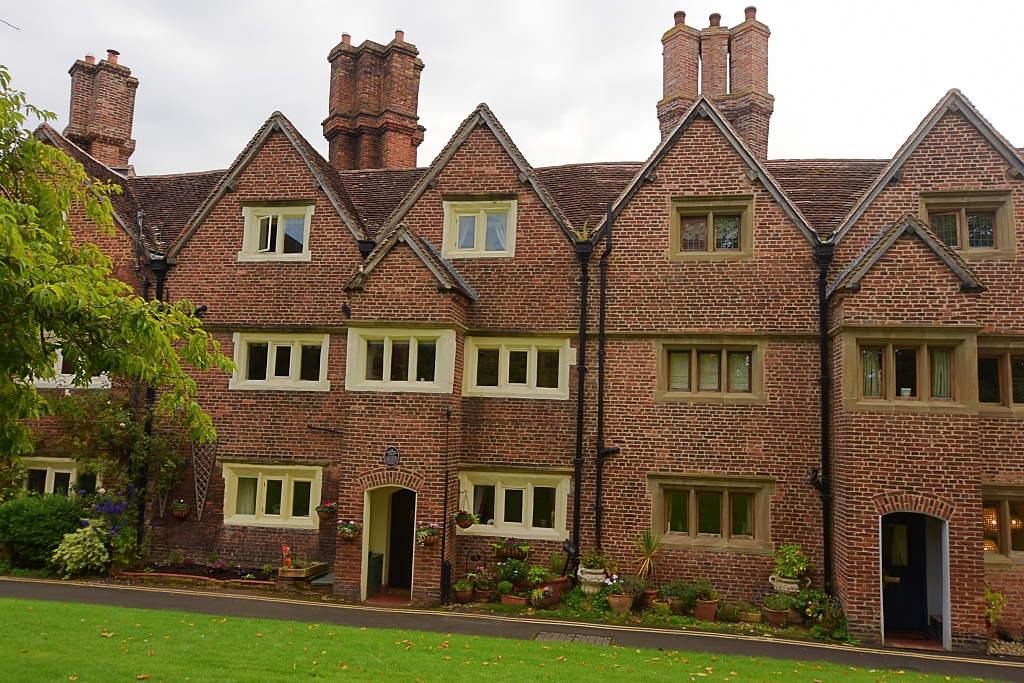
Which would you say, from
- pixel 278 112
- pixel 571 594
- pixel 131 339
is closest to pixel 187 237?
pixel 278 112

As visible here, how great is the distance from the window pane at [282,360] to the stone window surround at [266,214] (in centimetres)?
212

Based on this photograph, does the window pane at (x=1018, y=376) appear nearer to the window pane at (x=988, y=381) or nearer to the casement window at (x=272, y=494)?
the window pane at (x=988, y=381)

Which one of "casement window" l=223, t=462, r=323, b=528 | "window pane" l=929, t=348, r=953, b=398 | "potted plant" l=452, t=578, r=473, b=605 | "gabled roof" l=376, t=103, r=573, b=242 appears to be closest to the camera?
"window pane" l=929, t=348, r=953, b=398

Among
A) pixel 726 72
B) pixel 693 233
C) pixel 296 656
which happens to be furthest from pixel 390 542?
pixel 726 72

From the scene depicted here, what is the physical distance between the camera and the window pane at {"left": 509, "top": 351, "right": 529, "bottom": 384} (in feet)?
50.0

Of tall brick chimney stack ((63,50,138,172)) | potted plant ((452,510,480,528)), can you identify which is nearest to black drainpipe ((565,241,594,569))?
potted plant ((452,510,480,528))

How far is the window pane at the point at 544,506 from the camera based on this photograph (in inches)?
579

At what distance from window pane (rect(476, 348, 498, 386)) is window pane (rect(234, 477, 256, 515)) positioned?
18.8ft

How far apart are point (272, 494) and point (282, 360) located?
3.06m

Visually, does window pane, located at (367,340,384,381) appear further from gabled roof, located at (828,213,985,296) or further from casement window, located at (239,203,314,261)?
gabled roof, located at (828,213,985,296)

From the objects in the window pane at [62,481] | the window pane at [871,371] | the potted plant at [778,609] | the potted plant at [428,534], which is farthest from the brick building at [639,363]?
the window pane at [62,481]

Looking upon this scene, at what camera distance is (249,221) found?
16688 mm

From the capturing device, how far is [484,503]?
1498 cm

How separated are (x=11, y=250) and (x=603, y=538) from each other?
11.4m
